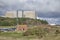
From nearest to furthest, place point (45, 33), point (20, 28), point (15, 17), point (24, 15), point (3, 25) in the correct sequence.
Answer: point (45, 33) < point (20, 28) < point (3, 25) < point (15, 17) < point (24, 15)

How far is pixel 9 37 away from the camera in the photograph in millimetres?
12602

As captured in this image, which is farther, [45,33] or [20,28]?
[20,28]

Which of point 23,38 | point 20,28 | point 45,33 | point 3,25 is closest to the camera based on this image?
point 23,38

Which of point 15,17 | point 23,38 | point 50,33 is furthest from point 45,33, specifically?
point 15,17

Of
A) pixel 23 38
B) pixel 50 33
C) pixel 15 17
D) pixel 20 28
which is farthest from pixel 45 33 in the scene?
pixel 15 17

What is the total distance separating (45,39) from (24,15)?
15.6 meters

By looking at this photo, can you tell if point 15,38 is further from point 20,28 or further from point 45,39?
point 20,28

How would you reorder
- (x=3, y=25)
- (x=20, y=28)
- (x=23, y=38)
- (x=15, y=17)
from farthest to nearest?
1. (x=15, y=17)
2. (x=3, y=25)
3. (x=20, y=28)
4. (x=23, y=38)

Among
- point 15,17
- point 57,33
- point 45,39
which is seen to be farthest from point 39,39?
point 15,17

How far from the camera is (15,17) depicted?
25.4 meters

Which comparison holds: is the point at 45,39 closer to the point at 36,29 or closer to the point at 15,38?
the point at 36,29

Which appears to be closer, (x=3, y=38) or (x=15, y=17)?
(x=3, y=38)

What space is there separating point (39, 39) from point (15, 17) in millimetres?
13489

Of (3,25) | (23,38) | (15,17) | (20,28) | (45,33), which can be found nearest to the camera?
(23,38)
